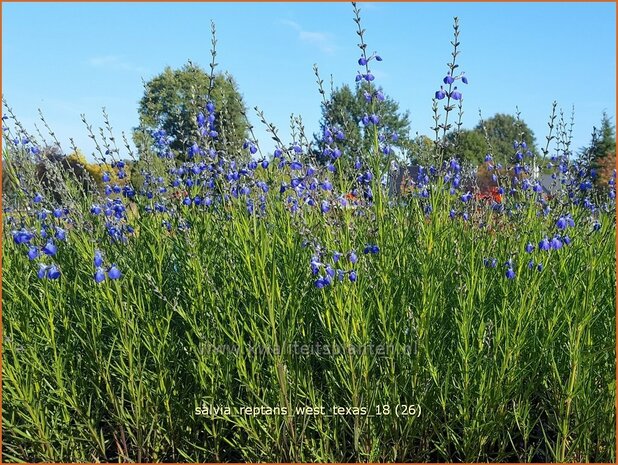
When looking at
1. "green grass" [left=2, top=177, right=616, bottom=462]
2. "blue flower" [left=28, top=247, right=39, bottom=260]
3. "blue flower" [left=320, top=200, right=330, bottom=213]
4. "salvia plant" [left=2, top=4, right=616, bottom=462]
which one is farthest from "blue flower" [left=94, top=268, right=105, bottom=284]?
"blue flower" [left=320, top=200, right=330, bottom=213]

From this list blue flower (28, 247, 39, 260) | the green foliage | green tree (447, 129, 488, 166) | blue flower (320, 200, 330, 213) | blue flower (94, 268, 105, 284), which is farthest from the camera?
the green foliage

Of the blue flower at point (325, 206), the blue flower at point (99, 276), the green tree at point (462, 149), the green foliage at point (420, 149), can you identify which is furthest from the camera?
the green foliage at point (420, 149)

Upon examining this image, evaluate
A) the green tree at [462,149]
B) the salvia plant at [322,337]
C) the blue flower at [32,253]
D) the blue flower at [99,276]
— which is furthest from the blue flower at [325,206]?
the blue flower at [32,253]

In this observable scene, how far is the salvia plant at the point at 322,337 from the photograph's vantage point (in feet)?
8.96

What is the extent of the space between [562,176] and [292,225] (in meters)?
1.86

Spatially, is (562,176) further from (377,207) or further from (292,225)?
(292,225)

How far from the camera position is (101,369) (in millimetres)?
2914

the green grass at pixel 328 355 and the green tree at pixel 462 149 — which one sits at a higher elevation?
the green tree at pixel 462 149

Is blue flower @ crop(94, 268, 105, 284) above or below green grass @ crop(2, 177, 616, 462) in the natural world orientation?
above

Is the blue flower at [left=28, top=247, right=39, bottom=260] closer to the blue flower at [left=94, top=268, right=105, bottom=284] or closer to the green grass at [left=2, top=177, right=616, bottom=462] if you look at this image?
the green grass at [left=2, top=177, right=616, bottom=462]

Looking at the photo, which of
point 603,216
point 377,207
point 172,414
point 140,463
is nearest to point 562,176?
point 603,216

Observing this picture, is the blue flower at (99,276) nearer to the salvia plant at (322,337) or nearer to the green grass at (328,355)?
the salvia plant at (322,337)

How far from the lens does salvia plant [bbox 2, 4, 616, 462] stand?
2.73 metres

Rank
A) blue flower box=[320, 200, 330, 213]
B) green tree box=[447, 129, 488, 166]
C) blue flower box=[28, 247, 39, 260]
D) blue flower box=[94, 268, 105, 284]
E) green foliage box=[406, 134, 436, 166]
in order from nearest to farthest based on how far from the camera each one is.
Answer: blue flower box=[94, 268, 105, 284] < blue flower box=[28, 247, 39, 260] < blue flower box=[320, 200, 330, 213] < green tree box=[447, 129, 488, 166] < green foliage box=[406, 134, 436, 166]
